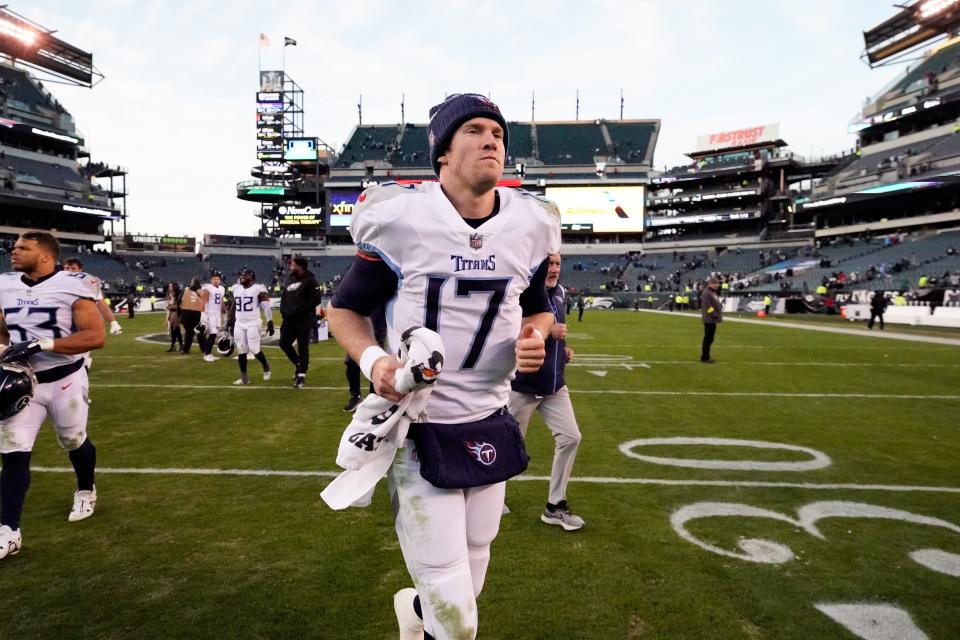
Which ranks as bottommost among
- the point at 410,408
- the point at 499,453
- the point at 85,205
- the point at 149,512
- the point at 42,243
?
the point at 149,512

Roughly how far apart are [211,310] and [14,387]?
33.5 feet

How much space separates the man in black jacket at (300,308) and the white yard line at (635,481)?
397cm

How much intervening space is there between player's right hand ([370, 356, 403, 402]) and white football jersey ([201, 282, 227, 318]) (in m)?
12.3

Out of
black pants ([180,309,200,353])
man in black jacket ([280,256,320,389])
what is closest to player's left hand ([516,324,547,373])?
man in black jacket ([280,256,320,389])

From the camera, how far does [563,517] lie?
13.3ft

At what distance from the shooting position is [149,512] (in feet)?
14.0

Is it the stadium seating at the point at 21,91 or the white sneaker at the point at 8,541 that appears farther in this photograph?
the stadium seating at the point at 21,91

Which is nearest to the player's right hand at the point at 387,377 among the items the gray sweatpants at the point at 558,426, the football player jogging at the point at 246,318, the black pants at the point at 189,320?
the gray sweatpants at the point at 558,426

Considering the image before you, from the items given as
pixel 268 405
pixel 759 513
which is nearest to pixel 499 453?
pixel 759 513

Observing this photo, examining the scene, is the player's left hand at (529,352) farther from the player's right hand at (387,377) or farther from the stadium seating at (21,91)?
the stadium seating at (21,91)

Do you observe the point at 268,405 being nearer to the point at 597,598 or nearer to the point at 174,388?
the point at 174,388

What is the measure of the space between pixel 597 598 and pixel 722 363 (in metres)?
10.7

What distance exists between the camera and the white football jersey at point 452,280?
191 centimetres

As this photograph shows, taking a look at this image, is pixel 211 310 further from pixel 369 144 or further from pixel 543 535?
pixel 369 144
